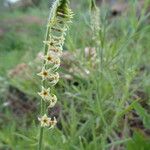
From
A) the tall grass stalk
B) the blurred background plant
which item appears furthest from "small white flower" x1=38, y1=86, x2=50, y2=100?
the blurred background plant

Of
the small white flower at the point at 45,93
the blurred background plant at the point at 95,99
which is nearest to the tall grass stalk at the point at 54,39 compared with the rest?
the small white flower at the point at 45,93

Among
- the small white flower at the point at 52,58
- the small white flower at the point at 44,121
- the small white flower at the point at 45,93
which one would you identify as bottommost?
the small white flower at the point at 44,121

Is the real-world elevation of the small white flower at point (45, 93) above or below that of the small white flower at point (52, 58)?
below

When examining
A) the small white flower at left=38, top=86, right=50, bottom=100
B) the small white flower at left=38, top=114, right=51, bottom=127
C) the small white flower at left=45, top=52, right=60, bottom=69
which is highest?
the small white flower at left=45, top=52, right=60, bottom=69

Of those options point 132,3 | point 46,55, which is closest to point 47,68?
point 46,55

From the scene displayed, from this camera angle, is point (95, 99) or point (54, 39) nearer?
point (54, 39)

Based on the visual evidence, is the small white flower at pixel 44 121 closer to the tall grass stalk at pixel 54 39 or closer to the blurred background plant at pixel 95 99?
the tall grass stalk at pixel 54 39

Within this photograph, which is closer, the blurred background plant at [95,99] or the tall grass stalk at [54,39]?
the tall grass stalk at [54,39]

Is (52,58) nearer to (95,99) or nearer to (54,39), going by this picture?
(54,39)

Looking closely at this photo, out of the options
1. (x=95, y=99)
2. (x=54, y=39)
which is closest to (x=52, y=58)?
(x=54, y=39)

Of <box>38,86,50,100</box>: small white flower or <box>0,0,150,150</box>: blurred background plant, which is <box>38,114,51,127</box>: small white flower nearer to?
<box>38,86,50,100</box>: small white flower

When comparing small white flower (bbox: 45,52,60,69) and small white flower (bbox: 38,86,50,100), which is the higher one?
small white flower (bbox: 45,52,60,69)
